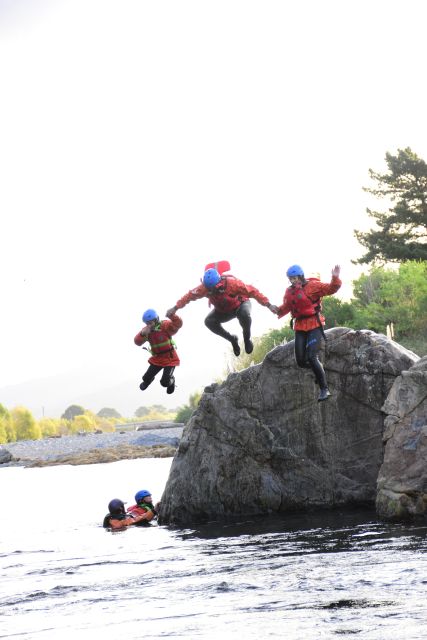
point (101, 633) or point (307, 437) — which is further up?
point (307, 437)

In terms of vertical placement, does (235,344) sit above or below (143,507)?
above

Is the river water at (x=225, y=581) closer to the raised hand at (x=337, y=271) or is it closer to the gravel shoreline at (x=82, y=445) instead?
the raised hand at (x=337, y=271)

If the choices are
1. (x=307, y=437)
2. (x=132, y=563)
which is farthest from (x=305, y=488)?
(x=132, y=563)

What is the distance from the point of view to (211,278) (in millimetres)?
17422

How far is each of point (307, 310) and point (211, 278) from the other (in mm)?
1758

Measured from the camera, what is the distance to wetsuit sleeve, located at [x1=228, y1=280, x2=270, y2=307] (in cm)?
1773

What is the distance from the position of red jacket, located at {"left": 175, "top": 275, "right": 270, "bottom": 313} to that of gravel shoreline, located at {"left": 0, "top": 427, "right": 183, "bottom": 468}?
41991mm

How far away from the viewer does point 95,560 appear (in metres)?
18.4

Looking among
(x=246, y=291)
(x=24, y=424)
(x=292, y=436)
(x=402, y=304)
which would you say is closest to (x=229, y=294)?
(x=246, y=291)

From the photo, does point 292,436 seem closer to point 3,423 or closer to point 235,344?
point 235,344

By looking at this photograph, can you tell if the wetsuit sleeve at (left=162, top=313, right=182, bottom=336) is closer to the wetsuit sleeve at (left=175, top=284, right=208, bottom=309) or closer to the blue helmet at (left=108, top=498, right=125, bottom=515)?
the wetsuit sleeve at (left=175, top=284, right=208, bottom=309)

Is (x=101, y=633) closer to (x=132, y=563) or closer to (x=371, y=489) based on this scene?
(x=132, y=563)

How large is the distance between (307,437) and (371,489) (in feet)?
5.24

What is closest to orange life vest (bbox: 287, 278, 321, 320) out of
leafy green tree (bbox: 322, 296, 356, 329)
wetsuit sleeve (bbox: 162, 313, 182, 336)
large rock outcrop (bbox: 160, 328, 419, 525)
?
wetsuit sleeve (bbox: 162, 313, 182, 336)
